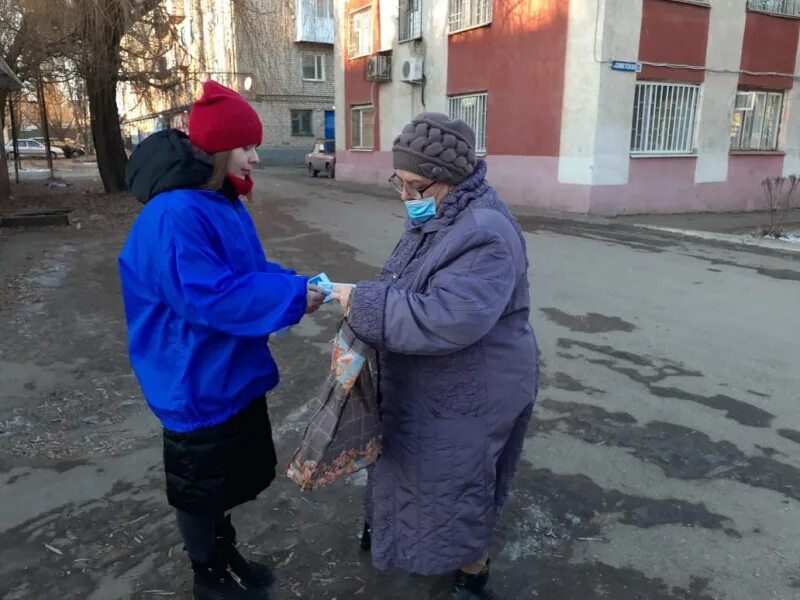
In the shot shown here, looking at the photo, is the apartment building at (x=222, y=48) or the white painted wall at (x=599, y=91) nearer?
the white painted wall at (x=599, y=91)

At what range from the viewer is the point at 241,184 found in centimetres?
210

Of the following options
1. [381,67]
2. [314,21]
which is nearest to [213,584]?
[381,67]

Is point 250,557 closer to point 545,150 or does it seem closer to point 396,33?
point 545,150

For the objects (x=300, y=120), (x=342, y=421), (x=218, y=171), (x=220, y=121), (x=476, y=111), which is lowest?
(x=342, y=421)

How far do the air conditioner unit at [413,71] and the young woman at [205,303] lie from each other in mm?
16676

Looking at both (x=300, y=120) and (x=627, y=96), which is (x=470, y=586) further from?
(x=300, y=120)

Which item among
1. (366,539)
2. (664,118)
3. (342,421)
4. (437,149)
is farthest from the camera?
(664,118)

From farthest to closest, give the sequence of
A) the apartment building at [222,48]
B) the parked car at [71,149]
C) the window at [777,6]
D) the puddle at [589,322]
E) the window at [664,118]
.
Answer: the parked car at [71,149]
the window at [777,6]
the apartment building at [222,48]
the window at [664,118]
the puddle at [589,322]

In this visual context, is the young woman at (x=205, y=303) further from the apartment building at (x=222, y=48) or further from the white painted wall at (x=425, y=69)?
the white painted wall at (x=425, y=69)

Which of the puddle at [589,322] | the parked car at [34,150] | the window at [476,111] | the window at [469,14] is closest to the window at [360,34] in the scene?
the window at [469,14]

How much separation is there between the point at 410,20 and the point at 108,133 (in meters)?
8.79

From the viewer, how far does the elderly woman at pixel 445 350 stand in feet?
5.88

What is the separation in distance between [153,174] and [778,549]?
2730 mm

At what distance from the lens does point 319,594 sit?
7.86 feet
